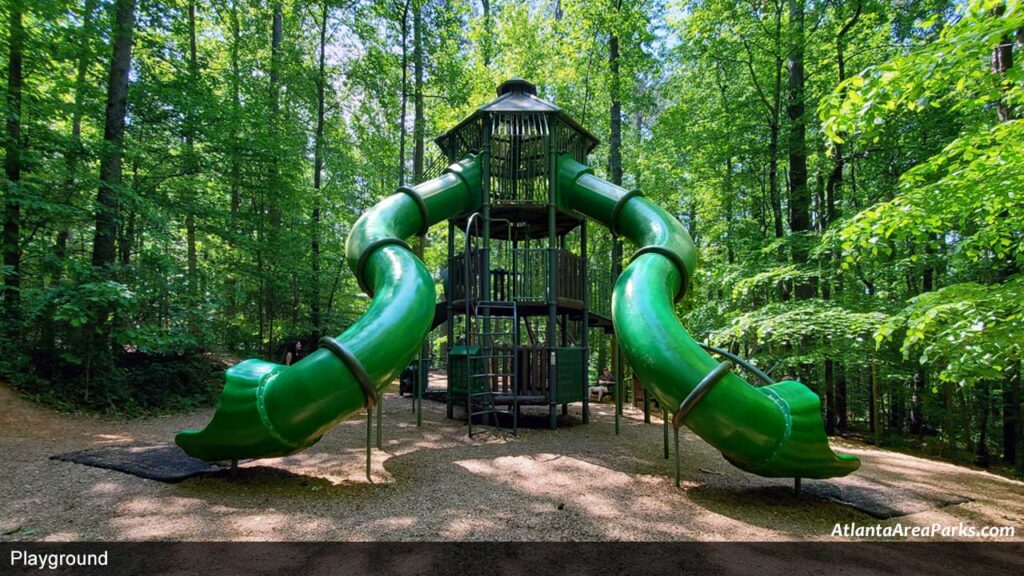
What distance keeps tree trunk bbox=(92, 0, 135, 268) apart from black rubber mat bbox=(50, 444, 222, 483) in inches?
216

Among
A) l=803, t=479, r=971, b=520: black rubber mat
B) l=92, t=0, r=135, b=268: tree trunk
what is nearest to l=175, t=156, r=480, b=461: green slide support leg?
l=803, t=479, r=971, b=520: black rubber mat

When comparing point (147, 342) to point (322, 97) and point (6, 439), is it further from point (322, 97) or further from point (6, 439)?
point (322, 97)

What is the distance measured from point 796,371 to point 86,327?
17271 millimetres

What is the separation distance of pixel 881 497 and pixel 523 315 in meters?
7.26

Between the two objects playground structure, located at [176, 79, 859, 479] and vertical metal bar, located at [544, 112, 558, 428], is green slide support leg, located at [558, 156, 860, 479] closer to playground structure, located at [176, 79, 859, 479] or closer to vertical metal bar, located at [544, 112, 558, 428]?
playground structure, located at [176, 79, 859, 479]

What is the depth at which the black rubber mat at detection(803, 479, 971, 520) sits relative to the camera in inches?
209

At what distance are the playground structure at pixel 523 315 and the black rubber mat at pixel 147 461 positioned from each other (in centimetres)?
57

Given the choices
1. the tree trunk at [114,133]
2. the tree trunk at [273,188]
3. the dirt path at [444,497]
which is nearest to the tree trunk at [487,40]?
the tree trunk at [273,188]

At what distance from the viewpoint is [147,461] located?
6.24 m

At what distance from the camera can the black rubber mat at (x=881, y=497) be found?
5.31m

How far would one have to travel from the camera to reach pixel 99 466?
6016 mm

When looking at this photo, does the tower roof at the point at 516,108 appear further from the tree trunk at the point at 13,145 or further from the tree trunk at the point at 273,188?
the tree trunk at the point at 13,145

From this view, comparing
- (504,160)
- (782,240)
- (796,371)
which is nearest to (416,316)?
(504,160)
